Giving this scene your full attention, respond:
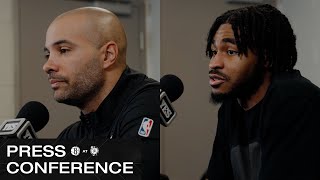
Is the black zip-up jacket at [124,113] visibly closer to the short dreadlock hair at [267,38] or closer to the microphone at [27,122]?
the microphone at [27,122]

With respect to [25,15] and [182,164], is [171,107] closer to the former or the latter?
[182,164]

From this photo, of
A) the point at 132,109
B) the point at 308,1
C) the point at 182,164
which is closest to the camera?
the point at 132,109

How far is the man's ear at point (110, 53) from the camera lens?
3.58 feet

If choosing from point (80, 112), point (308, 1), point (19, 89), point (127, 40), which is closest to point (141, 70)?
point (127, 40)

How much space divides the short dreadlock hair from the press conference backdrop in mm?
258

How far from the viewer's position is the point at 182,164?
3.89 ft

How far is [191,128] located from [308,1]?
20.7 inches

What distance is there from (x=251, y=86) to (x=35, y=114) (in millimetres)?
532

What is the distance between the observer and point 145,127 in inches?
43.7

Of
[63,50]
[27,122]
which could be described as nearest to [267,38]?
[63,50]

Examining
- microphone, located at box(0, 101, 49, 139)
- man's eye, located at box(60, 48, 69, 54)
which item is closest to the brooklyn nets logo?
microphone, located at box(0, 101, 49, 139)

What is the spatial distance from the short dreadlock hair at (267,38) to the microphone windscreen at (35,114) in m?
0.50

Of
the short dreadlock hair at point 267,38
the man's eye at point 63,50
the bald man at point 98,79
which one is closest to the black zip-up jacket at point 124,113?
the bald man at point 98,79

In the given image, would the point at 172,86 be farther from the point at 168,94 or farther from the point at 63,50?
the point at 63,50
